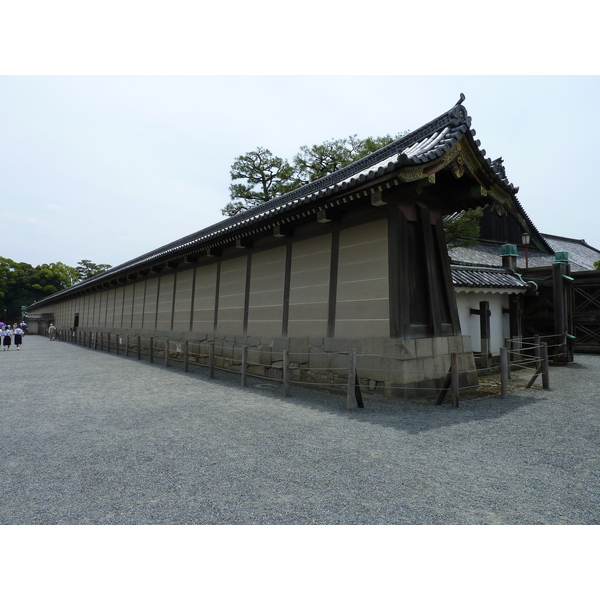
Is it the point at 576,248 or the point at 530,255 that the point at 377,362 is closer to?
the point at 530,255

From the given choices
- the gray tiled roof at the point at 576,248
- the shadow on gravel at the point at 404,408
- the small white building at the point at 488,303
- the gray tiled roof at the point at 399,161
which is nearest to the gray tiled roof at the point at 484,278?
the small white building at the point at 488,303

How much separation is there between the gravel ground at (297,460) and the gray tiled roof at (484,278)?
3671 millimetres

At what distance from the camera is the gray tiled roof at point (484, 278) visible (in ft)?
32.4

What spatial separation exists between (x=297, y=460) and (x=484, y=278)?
9.04 meters

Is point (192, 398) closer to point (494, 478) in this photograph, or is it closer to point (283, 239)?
point (283, 239)

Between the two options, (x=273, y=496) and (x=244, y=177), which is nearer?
(x=273, y=496)

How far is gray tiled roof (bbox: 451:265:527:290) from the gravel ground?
3671 mm

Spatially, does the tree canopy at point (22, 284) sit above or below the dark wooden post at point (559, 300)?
above

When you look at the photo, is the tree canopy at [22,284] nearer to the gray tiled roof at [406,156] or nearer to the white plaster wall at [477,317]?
the gray tiled roof at [406,156]

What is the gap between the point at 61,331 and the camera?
3028 centimetres

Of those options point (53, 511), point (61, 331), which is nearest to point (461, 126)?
point (53, 511)

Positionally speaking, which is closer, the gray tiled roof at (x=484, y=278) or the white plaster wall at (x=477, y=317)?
the gray tiled roof at (x=484, y=278)

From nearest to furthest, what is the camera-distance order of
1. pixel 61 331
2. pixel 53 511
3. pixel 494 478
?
pixel 53 511 < pixel 494 478 < pixel 61 331

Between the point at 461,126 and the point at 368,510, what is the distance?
6.13 metres
